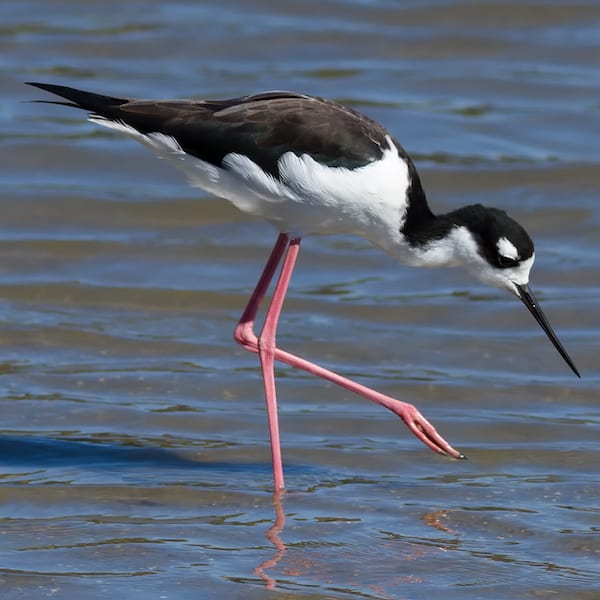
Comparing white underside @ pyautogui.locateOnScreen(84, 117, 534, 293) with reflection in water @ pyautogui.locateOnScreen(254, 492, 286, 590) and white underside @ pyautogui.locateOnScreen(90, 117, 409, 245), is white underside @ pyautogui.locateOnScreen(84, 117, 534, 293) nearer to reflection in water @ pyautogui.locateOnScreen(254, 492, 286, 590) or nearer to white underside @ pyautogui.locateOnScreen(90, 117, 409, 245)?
white underside @ pyautogui.locateOnScreen(90, 117, 409, 245)

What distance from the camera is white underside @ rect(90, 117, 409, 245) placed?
682cm

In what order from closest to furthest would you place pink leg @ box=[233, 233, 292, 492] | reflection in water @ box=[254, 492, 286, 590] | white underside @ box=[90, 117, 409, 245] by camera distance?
reflection in water @ box=[254, 492, 286, 590]
white underside @ box=[90, 117, 409, 245]
pink leg @ box=[233, 233, 292, 492]

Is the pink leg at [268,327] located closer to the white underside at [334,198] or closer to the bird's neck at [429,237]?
the white underside at [334,198]

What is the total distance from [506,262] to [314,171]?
1.01 meters

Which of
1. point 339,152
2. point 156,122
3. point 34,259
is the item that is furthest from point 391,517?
point 34,259

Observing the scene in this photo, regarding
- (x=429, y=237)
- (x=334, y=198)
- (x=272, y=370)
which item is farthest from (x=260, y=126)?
(x=272, y=370)

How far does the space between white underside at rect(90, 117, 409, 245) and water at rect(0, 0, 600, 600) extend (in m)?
1.08

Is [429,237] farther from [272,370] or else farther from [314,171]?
[272,370]

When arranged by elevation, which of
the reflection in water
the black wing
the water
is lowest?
the reflection in water

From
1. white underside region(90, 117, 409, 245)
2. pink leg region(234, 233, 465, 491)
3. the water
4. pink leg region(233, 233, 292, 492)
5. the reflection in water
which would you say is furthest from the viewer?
pink leg region(233, 233, 292, 492)

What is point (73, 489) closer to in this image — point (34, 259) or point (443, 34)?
point (34, 259)

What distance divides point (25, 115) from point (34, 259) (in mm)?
2630

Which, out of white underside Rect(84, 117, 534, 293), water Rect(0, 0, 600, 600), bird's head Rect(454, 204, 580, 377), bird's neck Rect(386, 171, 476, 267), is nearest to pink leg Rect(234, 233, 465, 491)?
water Rect(0, 0, 600, 600)

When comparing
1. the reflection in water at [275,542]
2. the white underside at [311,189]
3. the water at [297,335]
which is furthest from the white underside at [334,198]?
the reflection in water at [275,542]
